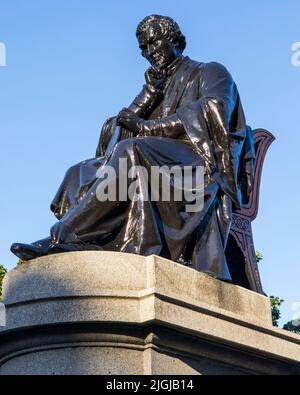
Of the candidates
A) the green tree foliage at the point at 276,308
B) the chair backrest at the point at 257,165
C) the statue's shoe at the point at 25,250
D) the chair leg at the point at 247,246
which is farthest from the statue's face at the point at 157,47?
the green tree foliage at the point at 276,308

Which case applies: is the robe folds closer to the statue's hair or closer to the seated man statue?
the seated man statue

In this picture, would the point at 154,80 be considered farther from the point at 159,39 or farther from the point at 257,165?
the point at 257,165

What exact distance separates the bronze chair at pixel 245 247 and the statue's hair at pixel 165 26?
47.6 inches

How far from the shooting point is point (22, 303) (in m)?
5.90

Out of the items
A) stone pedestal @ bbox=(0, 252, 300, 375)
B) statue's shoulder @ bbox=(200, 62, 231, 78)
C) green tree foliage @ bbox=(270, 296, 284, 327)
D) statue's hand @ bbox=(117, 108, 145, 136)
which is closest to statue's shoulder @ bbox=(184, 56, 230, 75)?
statue's shoulder @ bbox=(200, 62, 231, 78)

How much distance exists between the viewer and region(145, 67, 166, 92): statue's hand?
8.27m

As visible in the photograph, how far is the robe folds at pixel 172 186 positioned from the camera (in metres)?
6.57

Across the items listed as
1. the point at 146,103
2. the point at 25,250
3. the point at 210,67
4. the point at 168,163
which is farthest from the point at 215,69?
the point at 25,250

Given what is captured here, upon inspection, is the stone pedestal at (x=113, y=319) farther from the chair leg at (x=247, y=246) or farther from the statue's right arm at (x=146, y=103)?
the statue's right arm at (x=146, y=103)

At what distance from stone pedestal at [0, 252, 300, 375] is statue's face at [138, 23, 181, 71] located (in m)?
2.75

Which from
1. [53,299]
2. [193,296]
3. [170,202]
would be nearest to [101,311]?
[53,299]

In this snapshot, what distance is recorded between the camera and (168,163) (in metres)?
7.00
